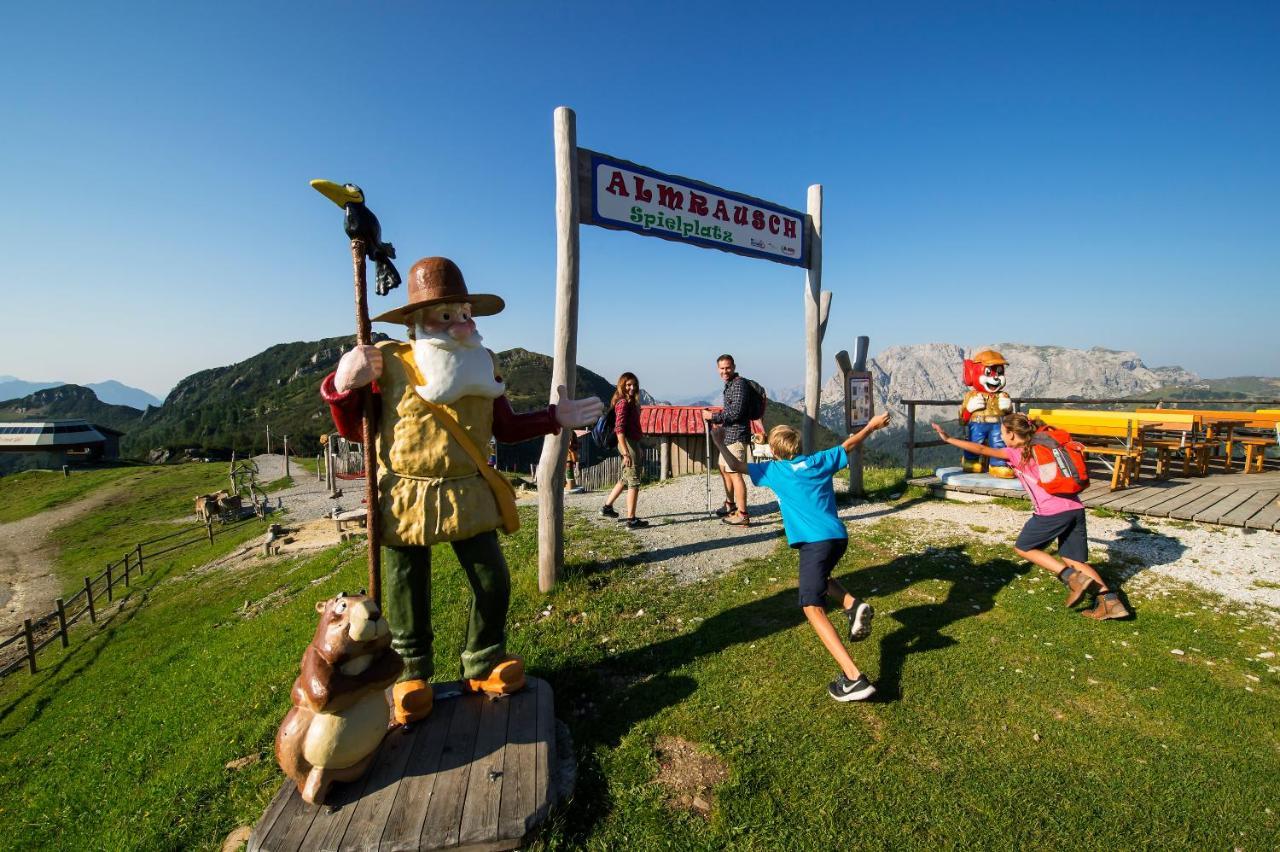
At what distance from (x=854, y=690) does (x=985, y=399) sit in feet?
19.2

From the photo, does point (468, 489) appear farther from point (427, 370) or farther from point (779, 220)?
point (779, 220)

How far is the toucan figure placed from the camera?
265 centimetres

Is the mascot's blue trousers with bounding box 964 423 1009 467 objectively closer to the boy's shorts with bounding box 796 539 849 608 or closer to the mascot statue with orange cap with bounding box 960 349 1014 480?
the mascot statue with orange cap with bounding box 960 349 1014 480

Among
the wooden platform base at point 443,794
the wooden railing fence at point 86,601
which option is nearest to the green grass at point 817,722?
the wooden platform base at point 443,794

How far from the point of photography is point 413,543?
287cm

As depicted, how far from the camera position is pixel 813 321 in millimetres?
7516

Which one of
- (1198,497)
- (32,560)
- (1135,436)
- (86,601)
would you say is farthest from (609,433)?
(32,560)

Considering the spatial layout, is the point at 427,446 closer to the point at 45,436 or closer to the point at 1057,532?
the point at 1057,532

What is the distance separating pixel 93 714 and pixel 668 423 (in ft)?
40.1

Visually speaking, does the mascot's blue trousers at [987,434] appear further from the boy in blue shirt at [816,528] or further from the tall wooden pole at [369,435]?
the tall wooden pole at [369,435]

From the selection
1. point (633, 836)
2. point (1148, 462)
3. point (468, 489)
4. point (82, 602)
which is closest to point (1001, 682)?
point (633, 836)

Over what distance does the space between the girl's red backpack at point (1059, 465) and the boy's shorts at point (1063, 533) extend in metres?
0.21

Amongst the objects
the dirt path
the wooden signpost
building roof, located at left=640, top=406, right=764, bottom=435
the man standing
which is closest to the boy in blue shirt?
the wooden signpost

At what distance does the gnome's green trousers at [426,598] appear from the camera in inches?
120
